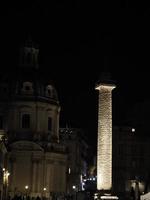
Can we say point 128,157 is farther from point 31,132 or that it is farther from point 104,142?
point 104,142

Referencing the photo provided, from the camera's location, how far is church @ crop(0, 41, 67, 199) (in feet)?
278

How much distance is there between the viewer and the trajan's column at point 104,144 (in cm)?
5338

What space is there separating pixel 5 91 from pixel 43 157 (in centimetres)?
1124

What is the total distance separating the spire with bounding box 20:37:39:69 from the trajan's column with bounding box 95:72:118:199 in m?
36.1

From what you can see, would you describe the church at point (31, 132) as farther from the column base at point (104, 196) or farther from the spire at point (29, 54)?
the column base at point (104, 196)

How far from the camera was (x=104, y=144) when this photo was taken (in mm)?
53844

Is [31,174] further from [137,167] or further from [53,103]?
[137,167]

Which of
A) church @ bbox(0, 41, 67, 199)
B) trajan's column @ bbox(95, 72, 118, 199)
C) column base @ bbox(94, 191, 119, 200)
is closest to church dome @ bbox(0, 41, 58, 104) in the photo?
church @ bbox(0, 41, 67, 199)

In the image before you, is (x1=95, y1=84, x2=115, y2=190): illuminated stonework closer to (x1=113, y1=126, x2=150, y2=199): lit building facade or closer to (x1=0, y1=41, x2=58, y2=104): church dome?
(x1=0, y1=41, x2=58, y2=104): church dome

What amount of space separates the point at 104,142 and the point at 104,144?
188 millimetres

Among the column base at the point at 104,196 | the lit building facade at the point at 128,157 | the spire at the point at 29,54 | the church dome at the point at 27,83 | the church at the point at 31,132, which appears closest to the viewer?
the column base at the point at 104,196

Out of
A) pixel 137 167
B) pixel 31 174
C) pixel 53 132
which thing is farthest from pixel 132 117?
pixel 31 174

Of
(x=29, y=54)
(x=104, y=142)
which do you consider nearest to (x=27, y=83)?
(x=29, y=54)

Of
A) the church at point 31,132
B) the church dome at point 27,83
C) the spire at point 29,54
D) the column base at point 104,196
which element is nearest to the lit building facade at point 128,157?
the church at point 31,132
